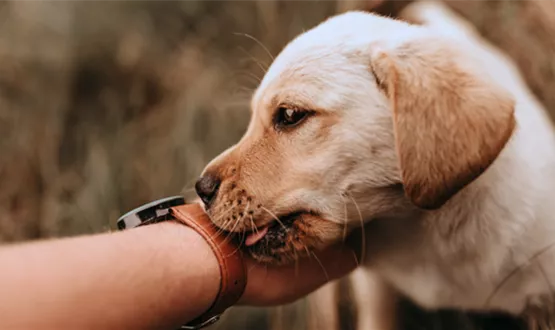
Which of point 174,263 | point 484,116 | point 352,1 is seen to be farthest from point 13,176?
point 484,116

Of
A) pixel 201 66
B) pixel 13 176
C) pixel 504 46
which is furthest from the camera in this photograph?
pixel 201 66

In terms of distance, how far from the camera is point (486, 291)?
5.73ft

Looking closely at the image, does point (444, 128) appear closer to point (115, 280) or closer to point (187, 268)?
point (187, 268)

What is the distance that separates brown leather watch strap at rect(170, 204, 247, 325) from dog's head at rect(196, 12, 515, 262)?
0.03 meters

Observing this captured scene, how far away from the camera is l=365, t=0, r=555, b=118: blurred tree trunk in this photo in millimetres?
2312

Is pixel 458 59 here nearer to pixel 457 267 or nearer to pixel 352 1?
pixel 457 267

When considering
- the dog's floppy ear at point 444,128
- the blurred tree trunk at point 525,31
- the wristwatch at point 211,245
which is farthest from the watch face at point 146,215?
the blurred tree trunk at point 525,31

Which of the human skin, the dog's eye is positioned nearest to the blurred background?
the dog's eye

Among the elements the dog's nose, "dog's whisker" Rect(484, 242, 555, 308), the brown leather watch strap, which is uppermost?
the dog's nose

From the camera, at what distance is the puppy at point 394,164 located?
1.37m

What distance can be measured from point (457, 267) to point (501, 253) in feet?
0.35

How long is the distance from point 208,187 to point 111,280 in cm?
28

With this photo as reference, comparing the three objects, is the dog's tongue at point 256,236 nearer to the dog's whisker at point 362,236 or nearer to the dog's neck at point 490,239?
the dog's whisker at point 362,236

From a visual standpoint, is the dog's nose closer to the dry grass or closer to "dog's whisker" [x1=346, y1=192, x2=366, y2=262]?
"dog's whisker" [x1=346, y1=192, x2=366, y2=262]
